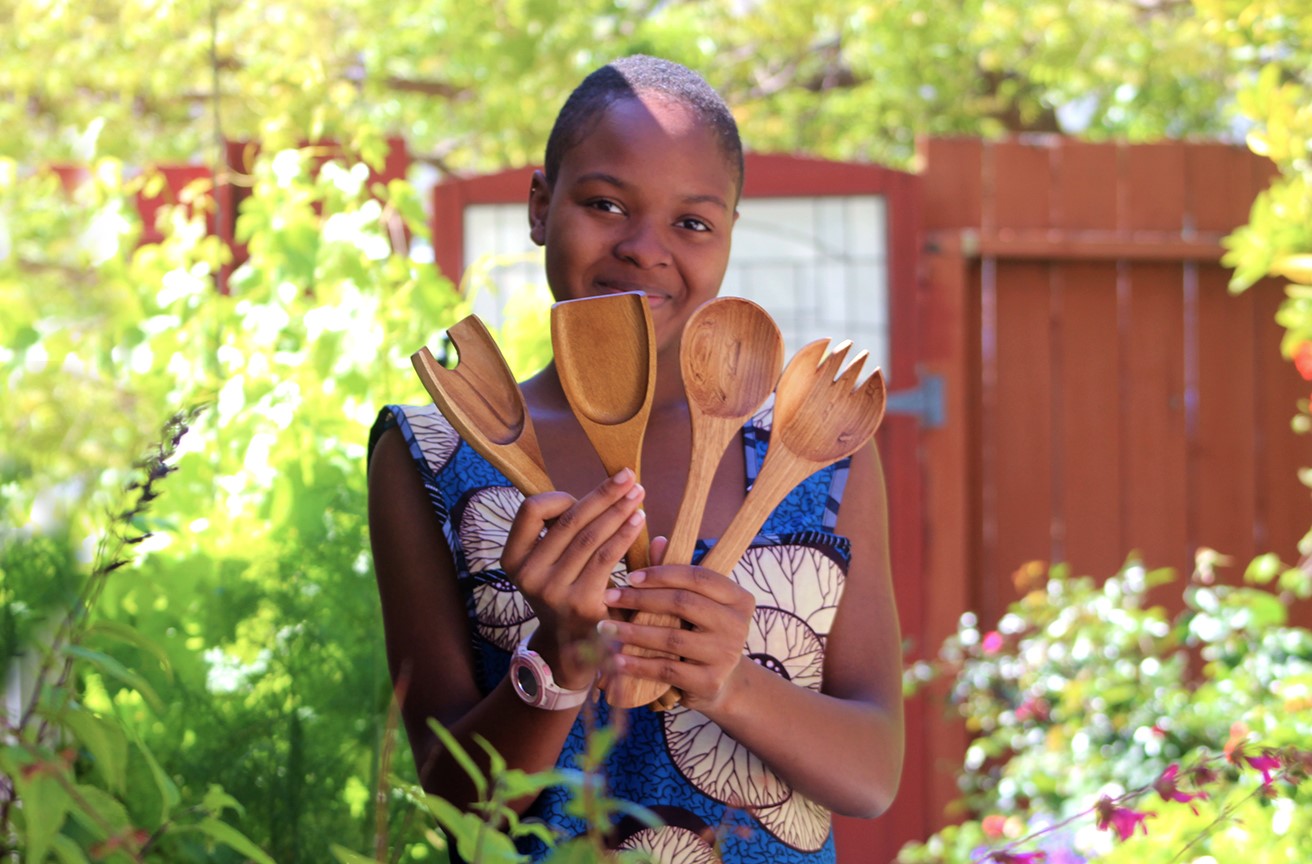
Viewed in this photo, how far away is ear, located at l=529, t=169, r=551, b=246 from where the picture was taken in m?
1.40

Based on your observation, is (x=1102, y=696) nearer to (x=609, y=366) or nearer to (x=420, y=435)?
(x=420, y=435)

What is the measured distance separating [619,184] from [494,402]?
34 cm

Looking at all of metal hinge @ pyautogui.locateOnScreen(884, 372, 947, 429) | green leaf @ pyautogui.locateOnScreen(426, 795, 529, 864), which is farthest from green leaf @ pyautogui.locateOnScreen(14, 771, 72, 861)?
metal hinge @ pyautogui.locateOnScreen(884, 372, 947, 429)

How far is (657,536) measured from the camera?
1.19 metres

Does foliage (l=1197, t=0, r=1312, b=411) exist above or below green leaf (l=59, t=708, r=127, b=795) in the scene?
above

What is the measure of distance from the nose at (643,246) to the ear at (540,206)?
176 mm

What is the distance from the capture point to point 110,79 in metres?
5.73

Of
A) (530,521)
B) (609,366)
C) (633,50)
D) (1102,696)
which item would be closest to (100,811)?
(530,521)

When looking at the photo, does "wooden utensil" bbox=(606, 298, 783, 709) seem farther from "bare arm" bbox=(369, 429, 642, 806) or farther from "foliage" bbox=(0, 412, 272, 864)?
"foliage" bbox=(0, 412, 272, 864)

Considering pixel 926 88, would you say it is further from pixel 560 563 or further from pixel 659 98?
pixel 560 563

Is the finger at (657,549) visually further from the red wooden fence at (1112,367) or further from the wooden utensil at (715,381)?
the red wooden fence at (1112,367)

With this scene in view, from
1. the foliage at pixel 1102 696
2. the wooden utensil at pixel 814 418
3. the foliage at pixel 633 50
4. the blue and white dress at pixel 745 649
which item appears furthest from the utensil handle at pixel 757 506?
the foliage at pixel 633 50

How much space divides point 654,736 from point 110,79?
17.5 feet

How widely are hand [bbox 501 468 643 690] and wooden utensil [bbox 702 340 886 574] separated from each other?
0.13 metres
